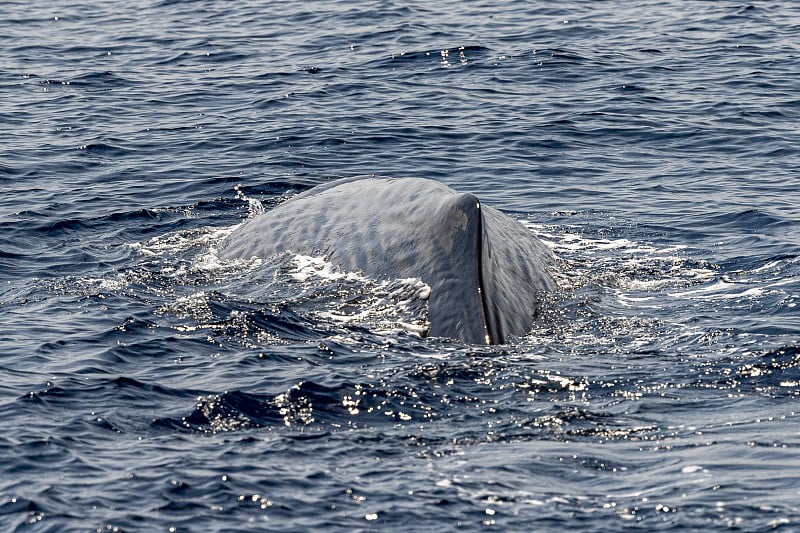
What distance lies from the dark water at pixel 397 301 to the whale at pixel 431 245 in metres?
0.21

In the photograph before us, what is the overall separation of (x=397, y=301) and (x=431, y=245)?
0.55 meters

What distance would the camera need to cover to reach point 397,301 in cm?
1056

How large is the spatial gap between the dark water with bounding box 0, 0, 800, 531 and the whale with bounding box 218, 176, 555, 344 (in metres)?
0.21

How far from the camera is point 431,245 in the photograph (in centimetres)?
1041

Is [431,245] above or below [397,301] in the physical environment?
above

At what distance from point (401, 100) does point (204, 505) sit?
15166 millimetres

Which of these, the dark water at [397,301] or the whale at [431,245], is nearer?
the dark water at [397,301]

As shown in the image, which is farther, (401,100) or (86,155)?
(401,100)

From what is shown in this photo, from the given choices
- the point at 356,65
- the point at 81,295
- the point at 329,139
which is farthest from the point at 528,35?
the point at 81,295

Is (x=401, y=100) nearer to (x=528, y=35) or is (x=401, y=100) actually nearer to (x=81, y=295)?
(x=528, y=35)

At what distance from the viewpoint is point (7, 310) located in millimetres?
12094

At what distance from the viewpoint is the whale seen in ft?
32.6

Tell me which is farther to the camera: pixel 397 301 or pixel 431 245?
pixel 397 301

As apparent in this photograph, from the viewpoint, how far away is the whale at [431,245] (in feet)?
32.6
